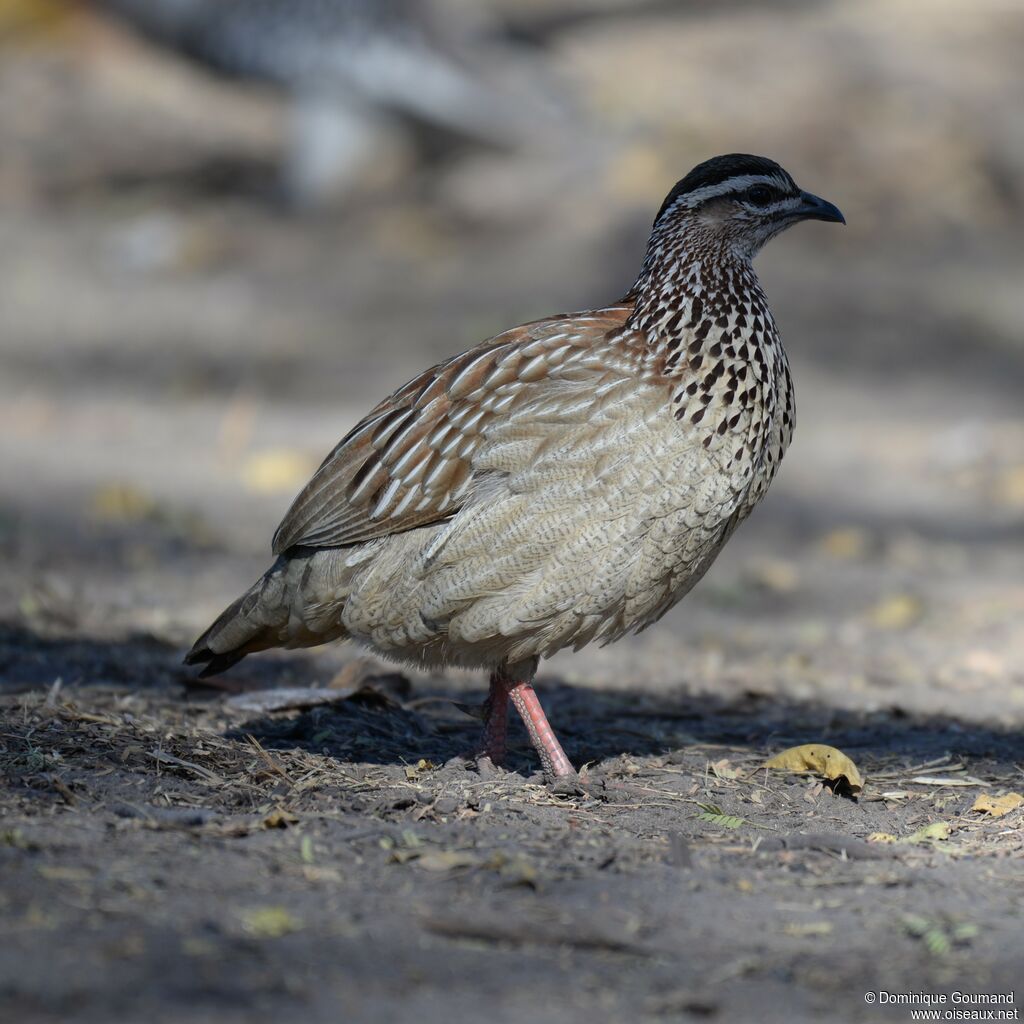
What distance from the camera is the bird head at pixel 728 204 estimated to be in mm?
5465

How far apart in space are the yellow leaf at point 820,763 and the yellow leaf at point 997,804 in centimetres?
37

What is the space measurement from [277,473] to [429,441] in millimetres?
5555

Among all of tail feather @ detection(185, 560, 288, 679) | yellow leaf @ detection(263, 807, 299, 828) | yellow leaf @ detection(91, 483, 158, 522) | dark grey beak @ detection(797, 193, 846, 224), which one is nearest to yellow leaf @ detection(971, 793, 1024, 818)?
dark grey beak @ detection(797, 193, 846, 224)

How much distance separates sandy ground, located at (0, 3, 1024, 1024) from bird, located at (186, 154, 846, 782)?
0.46m

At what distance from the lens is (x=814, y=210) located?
5.68 metres

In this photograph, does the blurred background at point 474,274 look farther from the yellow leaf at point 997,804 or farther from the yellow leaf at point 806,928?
the yellow leaf at point 806,928

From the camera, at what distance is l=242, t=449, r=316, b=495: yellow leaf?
1059 centimetres

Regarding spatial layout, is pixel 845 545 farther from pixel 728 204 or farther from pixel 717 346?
pixel 717 346

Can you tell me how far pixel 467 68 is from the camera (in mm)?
16828

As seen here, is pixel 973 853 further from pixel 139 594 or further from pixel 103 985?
pixel 139 594

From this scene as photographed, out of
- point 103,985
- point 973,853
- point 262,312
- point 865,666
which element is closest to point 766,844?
point 973,853

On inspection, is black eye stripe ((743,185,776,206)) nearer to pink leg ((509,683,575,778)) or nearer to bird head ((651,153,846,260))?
bird head ((651,153,846,260))

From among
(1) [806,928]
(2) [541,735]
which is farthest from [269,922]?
(2) [541,735]

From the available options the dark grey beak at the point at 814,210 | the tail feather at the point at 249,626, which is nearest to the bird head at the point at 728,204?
the dark grey beak at the point at 814,210
